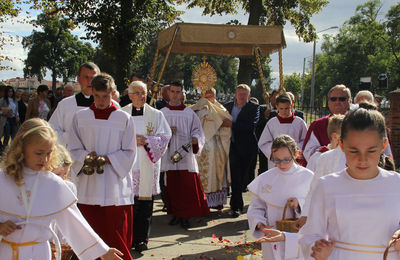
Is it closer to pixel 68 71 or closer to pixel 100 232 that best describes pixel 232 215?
pixel 100 232

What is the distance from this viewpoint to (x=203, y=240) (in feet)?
22.3

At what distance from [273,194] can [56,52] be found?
70959mm

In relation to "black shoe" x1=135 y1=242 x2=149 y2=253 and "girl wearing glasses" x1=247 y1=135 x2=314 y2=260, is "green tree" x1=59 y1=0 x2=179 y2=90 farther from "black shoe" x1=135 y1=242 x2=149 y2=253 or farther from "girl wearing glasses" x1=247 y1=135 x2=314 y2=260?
"girl wearing glasses" x1=247 y1=135 x2=314 y2=260

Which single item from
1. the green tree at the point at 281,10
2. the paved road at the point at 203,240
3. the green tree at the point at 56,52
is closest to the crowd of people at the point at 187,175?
the paved road at the point at 203,240

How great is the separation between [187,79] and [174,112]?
151ft

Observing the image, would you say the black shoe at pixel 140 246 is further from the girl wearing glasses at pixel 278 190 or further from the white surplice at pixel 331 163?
the white surplice at pixel 331 163

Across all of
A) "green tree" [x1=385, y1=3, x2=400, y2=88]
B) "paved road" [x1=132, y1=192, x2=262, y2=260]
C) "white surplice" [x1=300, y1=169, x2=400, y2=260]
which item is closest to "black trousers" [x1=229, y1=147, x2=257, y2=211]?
"paved road" [x1=132, y1=192, x2=262, y2=260]

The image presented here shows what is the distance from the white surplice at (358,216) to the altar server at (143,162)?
3721 mm

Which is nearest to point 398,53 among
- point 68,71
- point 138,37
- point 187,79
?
point 187,79

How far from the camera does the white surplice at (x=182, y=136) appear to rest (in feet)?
25.1

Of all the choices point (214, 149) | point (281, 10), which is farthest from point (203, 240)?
point (281, 10)

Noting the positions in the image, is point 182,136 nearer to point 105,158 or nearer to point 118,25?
point 105,158

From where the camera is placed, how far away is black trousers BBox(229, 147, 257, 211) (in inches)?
327

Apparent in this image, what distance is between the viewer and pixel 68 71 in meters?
70.9
